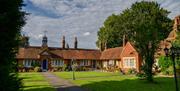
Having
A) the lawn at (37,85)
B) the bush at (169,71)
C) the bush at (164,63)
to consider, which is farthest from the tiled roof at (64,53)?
the lawn at (37,85)

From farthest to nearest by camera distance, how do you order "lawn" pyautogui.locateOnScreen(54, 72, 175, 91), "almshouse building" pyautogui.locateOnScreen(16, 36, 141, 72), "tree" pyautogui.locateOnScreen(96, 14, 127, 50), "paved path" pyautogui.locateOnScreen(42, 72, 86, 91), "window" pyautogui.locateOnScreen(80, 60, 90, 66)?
"tree" pyautogui.locateOnScreen(96, 14, 127, 50)
"window" pyautogui.locateOnScreen(80, 60, 90, 66)
"almshouse building" pyautogui.locateOnScreen(16, 36, 141, 72)
"lawn" pyautogui.locateOnScreen(54, 72, 175, 91)
"paved path" pyautogui.locateOnScreen(42, 72, 86, 91)

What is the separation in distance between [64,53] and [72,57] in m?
2.40

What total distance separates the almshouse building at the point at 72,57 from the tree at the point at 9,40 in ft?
143

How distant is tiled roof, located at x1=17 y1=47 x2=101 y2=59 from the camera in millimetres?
64250

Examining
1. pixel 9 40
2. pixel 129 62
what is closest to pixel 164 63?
pixel 129 62

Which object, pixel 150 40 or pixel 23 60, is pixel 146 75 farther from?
pixel 23 60

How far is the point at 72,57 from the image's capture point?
68250mm

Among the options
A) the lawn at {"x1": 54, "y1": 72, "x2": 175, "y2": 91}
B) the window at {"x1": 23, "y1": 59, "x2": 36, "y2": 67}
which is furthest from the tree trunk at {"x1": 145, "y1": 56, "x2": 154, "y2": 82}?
the window at {"x1": 23, "y1": 59, "x2": 36, "y2": 67}

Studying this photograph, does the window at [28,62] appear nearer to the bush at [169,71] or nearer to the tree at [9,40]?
the bush at [169,71]

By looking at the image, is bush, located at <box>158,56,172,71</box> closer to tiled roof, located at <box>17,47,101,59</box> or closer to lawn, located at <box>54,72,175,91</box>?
lawn, located at <box>54,72,175,91</box>

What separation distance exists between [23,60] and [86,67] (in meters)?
14.9

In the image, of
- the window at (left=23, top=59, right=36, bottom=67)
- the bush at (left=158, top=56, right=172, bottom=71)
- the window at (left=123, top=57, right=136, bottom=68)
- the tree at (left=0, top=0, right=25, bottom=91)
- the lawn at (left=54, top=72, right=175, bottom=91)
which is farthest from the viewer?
the window at (left=23, top=59, right=36, bottom=67)

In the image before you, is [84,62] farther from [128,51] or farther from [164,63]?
[164,63]

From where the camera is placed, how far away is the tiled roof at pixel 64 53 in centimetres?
6425
